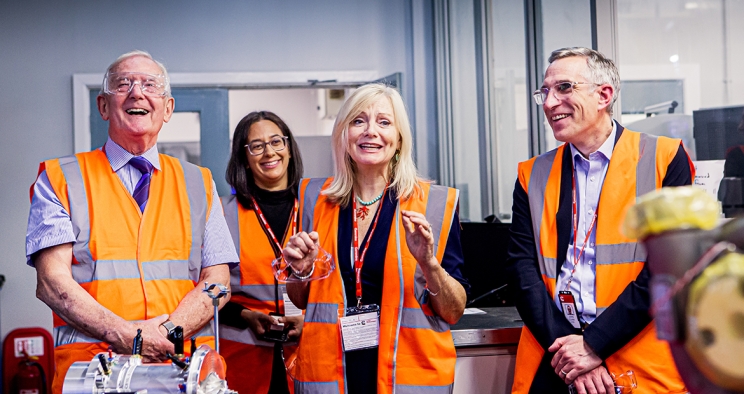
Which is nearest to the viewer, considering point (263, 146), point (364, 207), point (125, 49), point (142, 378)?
point (142, 378)

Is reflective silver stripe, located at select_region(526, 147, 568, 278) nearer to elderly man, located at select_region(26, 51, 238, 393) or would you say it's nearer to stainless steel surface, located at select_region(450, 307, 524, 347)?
stainless steel surface, located at select_region(450, 307, 524, 347)

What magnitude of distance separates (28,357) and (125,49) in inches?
92.7

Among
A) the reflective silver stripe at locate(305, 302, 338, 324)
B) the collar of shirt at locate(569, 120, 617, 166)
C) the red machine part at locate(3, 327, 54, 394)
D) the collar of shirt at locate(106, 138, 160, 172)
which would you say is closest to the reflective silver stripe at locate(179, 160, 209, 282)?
the collar of shirt at locate(106, 138, 160, 172)

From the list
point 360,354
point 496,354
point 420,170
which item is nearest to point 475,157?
point 420,170

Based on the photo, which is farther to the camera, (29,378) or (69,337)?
(29,378)

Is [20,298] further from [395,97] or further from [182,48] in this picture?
[395,97]

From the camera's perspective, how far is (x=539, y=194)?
206 centimetres

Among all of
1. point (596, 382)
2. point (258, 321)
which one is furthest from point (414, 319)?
point (258, 321)

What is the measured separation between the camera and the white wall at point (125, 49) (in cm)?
504

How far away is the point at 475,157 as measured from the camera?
4.37m

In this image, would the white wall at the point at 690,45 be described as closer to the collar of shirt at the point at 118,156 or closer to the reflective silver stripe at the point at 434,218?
the reflective silver stripe at the point at 434,218

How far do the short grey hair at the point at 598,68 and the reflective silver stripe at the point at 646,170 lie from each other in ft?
0.65

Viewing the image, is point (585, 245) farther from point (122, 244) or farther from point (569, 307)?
point (122, 244)

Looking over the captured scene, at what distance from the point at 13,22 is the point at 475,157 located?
3554 mm
